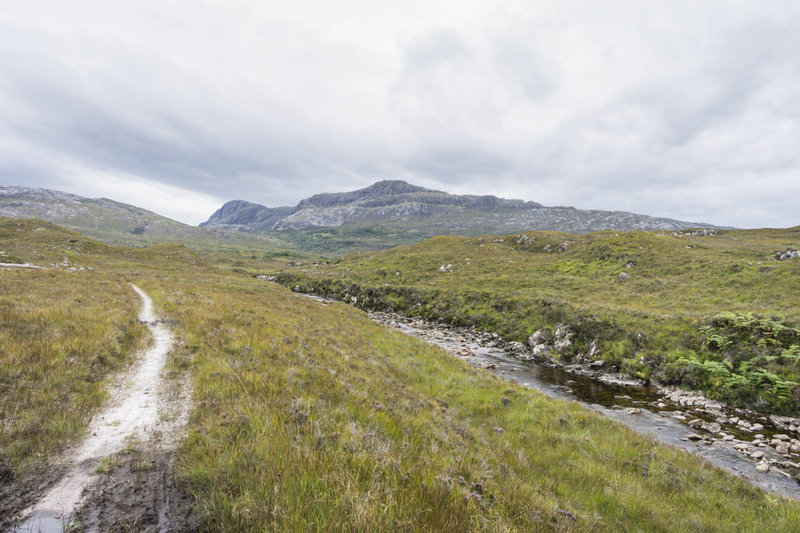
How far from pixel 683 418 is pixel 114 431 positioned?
20168 mm

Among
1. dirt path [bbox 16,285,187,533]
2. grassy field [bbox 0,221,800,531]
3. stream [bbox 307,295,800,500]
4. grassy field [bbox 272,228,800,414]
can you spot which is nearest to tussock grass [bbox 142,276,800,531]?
grassy field [bbox 0,221,800,531]

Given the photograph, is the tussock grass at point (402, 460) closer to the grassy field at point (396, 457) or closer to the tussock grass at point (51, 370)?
the grassy field at point (396, 457)

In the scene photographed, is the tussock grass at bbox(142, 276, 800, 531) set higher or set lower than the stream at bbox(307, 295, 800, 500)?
higher

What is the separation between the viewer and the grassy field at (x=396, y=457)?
3.65 m

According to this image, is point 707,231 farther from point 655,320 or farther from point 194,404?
point 194,404

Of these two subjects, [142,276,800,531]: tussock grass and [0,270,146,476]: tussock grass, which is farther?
[0,270,146,476]: tussock grass

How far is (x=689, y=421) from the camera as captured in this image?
45.6 feet

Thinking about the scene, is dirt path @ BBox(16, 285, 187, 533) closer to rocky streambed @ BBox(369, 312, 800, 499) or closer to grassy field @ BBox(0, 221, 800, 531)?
grassy field @ BBox(0, 221, 800, 531)

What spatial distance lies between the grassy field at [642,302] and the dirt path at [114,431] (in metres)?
23.1

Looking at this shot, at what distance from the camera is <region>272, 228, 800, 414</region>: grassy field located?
17047mm

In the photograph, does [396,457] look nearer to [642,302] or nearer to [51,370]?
[51,370]

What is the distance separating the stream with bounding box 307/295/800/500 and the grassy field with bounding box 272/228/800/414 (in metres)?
1.86

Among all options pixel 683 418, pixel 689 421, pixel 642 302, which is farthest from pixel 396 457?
pixel 642 302

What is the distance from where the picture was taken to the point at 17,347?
7828 millimetres
